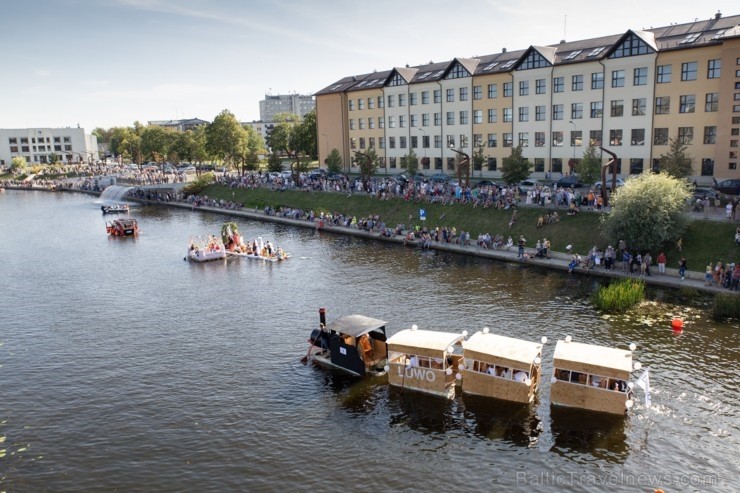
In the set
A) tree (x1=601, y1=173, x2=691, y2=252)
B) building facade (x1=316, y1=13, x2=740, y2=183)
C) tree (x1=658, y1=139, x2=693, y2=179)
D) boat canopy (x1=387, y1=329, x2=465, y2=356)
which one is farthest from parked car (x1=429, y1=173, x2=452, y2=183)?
boat canopy (x1=387, y1=329, x2=465, y2=356)

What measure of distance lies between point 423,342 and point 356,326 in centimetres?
405

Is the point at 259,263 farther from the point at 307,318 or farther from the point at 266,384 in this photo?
the point at 266,384

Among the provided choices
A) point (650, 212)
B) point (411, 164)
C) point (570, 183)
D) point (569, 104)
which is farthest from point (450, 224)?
point (411, 164)

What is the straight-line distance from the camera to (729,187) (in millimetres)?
53094

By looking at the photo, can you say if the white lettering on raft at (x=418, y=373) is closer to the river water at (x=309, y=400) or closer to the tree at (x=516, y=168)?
the river water at (x=309, y=400)

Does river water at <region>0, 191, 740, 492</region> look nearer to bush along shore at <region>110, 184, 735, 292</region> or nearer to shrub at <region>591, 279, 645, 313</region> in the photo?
shrub at <region>591, 279, 645, 313</region>

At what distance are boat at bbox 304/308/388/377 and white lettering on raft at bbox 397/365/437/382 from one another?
2.13 metres

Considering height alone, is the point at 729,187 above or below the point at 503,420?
above

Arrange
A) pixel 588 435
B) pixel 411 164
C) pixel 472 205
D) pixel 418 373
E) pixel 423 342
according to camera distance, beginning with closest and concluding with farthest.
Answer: pixel 588 435 < pixel 418 373 < pixel 423 342 < pixel 472 205 < pixel 411 164

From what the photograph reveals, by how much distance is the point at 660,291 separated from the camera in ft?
131

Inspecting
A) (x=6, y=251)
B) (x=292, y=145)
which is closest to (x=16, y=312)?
(x=6, y=251)

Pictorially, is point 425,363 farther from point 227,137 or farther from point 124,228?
point 227,137

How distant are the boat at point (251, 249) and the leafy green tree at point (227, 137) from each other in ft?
179

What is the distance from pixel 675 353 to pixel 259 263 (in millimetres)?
35825
